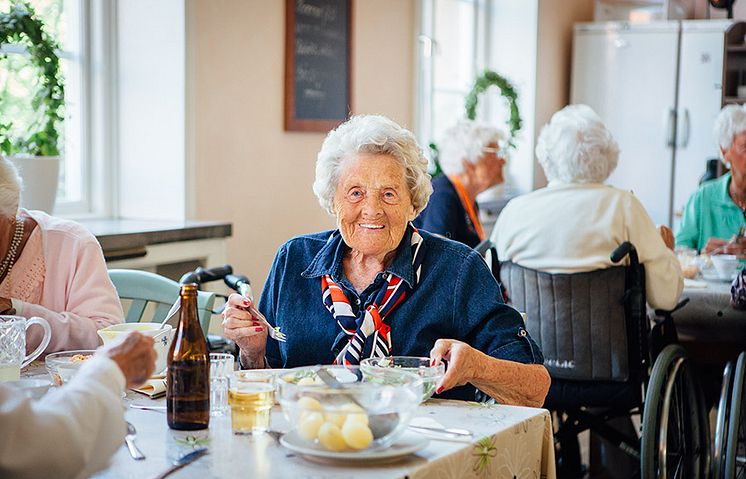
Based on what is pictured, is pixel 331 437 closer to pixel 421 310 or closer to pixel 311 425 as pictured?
pixel 311 425

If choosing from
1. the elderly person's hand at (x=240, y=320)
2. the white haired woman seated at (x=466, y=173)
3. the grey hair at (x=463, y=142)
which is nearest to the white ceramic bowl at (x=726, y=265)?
the white haired woman seated at (x=466, y=173)

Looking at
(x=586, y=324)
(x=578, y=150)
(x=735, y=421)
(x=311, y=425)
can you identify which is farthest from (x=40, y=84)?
(x=735, y=421)

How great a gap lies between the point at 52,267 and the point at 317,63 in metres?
2.32

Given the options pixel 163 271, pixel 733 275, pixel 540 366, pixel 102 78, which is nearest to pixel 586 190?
pixel 733 275

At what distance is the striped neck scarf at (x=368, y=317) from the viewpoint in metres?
1.88

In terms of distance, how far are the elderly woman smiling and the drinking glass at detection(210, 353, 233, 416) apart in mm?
234

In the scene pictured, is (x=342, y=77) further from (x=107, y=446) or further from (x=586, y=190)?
(x=107, y=446)

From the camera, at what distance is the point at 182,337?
4.85 feet

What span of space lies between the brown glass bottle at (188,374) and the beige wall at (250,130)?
211 cm

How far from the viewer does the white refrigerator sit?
603 cm

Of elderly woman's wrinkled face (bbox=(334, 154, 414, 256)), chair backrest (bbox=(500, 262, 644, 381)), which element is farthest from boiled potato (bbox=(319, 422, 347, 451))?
chair backrest (bbox=(500, 262, 644, 381))

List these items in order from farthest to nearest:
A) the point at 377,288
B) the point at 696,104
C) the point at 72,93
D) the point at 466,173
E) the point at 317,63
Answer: the point at 696,104, the point at 317,63, the point at 466,173, the point at 72,93, the point at 377,288

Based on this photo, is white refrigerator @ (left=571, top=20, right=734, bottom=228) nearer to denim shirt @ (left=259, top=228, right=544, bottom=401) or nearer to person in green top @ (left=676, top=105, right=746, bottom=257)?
person in green top @ (left=676, top=105, right=746, bottom=257)

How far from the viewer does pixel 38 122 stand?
299 cm
